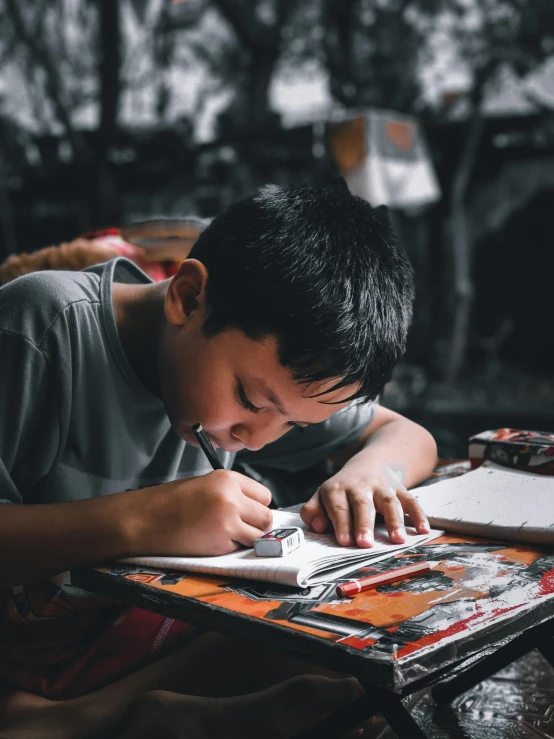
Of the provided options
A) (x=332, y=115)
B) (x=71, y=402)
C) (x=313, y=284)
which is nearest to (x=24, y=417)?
(x=71, y=402)

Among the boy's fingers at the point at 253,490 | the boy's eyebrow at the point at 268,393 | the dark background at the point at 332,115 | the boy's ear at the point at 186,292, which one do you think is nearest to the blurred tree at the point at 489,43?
the dark background at the point at 332,115

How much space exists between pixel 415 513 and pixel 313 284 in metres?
0.35

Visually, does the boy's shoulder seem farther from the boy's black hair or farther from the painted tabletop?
the painted tabletop

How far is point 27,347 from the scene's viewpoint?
44.2 inches

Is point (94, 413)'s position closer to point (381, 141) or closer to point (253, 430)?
point (253, 430)

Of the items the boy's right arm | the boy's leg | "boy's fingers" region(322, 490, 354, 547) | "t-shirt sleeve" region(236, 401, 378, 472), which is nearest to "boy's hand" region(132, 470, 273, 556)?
the boy's right arm

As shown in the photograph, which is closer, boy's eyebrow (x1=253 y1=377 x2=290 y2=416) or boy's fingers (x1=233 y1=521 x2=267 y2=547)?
boy's fingers (x1=233 y1=521 x2=267 y2=547)

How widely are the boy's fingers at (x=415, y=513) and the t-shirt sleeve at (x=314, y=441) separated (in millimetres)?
367

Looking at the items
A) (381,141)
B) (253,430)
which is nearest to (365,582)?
(253,430)

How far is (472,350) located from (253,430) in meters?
7.26

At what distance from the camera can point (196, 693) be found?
3.90 ft

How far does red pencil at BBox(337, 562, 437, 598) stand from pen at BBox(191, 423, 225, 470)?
1.08 feet

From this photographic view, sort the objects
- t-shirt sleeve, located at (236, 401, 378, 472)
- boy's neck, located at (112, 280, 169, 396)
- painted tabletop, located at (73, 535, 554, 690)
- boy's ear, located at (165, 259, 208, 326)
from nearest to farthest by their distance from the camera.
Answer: painted tabletop, located at (73, 535, 554, 690) < boy's ear, located at (165, 259, 208, 326) < boy's neck, located at (112, 280, 169, 396) < t-shirt sleeve, located at (236, 401, 378, 472)

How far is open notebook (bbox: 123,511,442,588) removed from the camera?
88 cm
